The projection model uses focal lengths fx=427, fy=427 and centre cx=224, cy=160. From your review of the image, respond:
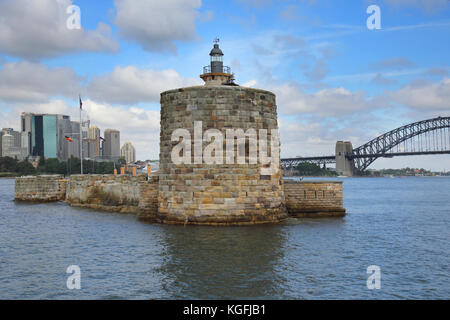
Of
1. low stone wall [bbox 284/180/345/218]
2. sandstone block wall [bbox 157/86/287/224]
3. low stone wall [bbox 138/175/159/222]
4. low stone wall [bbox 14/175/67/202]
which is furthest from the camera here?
low stone wall [bbox 14/175/67/202]

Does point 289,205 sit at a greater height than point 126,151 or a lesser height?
lesser

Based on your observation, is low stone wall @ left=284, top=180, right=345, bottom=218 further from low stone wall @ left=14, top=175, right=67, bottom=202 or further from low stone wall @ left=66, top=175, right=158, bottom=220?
low stone wall @ left=14, top=175, right=67, bottom=202

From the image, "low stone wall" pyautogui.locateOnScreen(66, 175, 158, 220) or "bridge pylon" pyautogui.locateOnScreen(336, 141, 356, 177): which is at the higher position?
"bridge pylon" pyautogui.locateOnScreen(336, 141, 356, 177)

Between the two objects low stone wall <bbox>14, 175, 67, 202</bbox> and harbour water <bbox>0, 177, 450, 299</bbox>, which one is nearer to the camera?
harbour water <bbox>0, 177, 450, 299</bbox>

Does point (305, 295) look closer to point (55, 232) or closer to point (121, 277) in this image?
point (121, 277)

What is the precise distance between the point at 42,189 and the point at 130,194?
14644mm

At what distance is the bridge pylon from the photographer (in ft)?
458

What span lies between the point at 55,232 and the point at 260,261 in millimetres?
10814

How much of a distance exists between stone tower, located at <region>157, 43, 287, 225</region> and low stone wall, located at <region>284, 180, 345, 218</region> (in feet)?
9.96

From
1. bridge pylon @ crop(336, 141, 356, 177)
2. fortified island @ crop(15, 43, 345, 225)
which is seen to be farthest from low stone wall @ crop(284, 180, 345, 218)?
bridge pylon @ crop(336, 141, 356, 177)

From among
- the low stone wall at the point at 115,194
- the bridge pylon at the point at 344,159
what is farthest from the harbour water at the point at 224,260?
the bridge pylon at the point at 344,159

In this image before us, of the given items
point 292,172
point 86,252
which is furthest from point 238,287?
point 292,172

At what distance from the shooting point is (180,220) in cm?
1895
